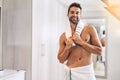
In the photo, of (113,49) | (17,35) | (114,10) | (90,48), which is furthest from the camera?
(113,49)

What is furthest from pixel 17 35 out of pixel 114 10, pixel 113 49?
pixel 113 49

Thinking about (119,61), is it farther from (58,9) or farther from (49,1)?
(49,1)

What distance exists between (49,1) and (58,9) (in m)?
0.42

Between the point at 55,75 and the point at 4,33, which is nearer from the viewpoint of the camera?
the point at 4,33

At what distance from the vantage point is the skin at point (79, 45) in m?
1.55

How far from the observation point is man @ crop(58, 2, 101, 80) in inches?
61.0

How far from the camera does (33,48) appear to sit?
2508mm

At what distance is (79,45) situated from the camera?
5.17ft

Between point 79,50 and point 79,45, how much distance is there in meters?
0.05

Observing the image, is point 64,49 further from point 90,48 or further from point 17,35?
point 17,35

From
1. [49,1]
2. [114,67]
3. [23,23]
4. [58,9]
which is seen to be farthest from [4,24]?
[114,67]

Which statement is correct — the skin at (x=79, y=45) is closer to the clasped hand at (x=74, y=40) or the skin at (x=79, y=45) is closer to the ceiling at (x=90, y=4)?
the clasped hand at (x=74, y=40)

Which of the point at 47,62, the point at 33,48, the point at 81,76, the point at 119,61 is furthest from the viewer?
the point at 119,61

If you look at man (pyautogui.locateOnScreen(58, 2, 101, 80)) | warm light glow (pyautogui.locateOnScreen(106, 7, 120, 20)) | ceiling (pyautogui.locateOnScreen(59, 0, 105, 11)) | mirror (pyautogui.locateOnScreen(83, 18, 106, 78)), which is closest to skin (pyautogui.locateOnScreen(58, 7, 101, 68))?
man (pyautogui.locateOnScreen(58, 2, 101, 80))
